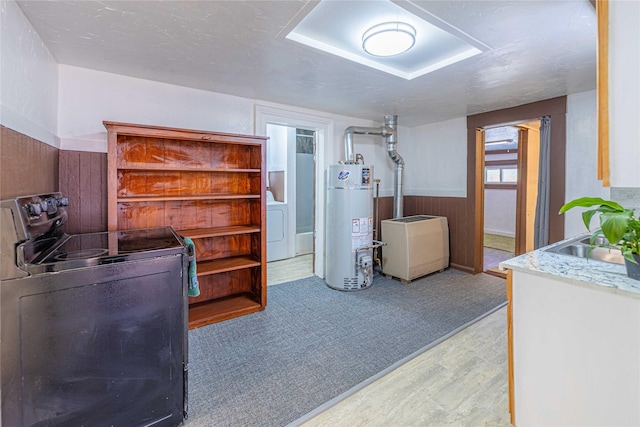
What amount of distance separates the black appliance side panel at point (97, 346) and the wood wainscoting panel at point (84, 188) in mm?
1427

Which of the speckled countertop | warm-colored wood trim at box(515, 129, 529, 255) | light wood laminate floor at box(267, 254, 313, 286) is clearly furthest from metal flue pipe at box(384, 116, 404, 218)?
the speckled countertop

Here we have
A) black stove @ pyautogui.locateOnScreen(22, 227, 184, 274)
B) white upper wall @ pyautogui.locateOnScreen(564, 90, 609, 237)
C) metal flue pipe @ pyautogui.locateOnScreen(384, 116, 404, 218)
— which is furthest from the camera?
metal flue pipe @ pyautogui.locateOnScreen(384, 116, 404, 218)

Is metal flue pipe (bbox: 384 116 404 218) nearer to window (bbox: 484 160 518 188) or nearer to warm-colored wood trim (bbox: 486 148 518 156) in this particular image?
window (bbox: 484 160 518 188)

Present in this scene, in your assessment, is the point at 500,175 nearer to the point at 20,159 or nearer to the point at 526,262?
the point at 526,262

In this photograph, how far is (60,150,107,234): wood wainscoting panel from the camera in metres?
2.27

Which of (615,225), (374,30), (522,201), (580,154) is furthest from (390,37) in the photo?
(522,201)

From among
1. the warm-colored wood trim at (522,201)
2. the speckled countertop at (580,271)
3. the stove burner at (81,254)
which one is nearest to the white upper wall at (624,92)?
the speckled countertop at (580,271)

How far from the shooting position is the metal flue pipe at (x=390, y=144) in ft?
12.3

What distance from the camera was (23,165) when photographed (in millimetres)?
1513

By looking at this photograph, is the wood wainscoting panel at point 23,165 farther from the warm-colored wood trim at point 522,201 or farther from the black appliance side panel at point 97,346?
the warm-colored wood trim at point 522,201

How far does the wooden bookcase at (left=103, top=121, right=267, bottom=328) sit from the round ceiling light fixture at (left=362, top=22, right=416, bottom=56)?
134 cm

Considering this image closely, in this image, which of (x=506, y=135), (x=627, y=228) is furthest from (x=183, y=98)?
(x=506, y=135)

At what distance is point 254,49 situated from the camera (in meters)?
2.01

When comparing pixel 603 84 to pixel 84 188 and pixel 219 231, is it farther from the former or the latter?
pixel 84 188
